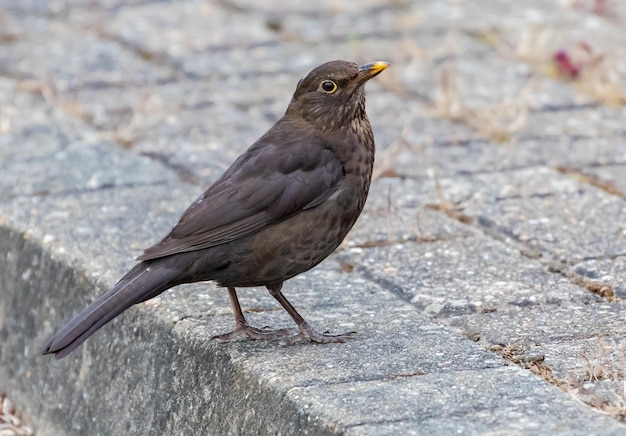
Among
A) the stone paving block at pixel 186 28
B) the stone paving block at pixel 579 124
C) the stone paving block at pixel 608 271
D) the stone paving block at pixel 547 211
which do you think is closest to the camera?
the stone paving block at pixel 608 271

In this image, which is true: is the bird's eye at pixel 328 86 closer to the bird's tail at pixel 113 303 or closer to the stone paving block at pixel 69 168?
the bird's tail at pixel 113 303

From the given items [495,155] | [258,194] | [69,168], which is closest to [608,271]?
[258,194]

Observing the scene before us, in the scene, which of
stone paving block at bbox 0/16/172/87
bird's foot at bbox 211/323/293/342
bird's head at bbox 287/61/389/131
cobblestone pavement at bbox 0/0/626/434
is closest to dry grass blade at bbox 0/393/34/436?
cobblestone pavement at bbox 0/0/626/434

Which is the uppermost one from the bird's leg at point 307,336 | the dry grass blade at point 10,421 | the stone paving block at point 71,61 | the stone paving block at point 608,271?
the stone paving block at point 71,61

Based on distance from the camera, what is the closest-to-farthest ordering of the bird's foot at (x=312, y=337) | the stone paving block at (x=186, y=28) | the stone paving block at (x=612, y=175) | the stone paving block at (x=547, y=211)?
1. the bird's foot at (x=312, y=337)
2. the stone paving block at (x=547, y=211)
3. the stone paving block at (x=612, y=175)
4. the stone paving block at (x=186, y=28)

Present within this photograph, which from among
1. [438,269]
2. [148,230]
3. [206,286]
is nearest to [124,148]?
[148,230]

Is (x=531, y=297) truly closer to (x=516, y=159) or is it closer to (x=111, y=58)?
(x=516, y=159)

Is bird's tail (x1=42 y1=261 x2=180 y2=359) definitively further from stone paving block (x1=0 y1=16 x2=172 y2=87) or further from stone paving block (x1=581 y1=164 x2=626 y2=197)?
stone paving block (x1=0 y1=16 x2=172 y2=87)

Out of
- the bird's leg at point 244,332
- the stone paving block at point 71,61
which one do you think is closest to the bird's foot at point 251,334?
the bird's leg at point 244,332

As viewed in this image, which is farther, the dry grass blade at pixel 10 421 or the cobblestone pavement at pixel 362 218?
the dry grass blade at pixel 10 421
